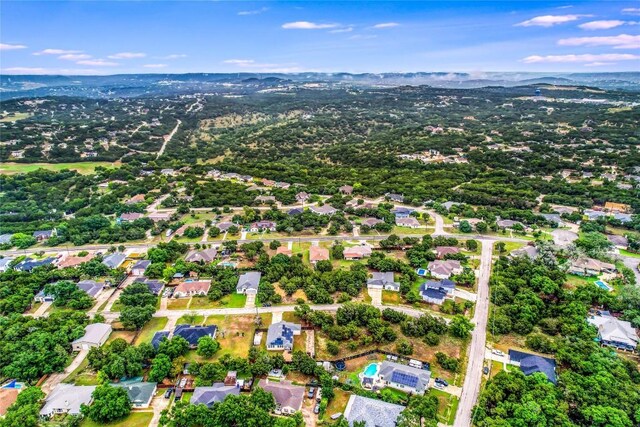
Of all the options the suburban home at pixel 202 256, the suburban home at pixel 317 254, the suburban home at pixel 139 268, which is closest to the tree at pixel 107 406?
the suburban home at pixel 139 268

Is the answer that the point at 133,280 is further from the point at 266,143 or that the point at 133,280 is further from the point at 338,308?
the point at 266,143

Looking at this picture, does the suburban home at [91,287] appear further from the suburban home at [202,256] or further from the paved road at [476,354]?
the paved road at [476,354]

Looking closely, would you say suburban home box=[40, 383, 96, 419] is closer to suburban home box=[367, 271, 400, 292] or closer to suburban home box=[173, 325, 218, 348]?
suburban home box=[173, 325, 218, 348]

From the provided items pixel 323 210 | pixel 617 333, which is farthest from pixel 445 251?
pixel 323 210

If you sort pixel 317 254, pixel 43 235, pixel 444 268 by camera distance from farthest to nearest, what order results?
pixel 43 235, pixel 317 254, pixel 444 268

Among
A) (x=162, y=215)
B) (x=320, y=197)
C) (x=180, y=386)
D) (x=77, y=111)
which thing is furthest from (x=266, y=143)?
(x=77, y=111)

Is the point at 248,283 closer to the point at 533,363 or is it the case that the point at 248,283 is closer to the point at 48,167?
the point at 533,363

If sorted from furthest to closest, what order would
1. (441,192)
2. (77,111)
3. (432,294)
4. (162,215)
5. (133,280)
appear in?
(77,111) < (441,192) < (162,215) < (133,280) < (432,294)
